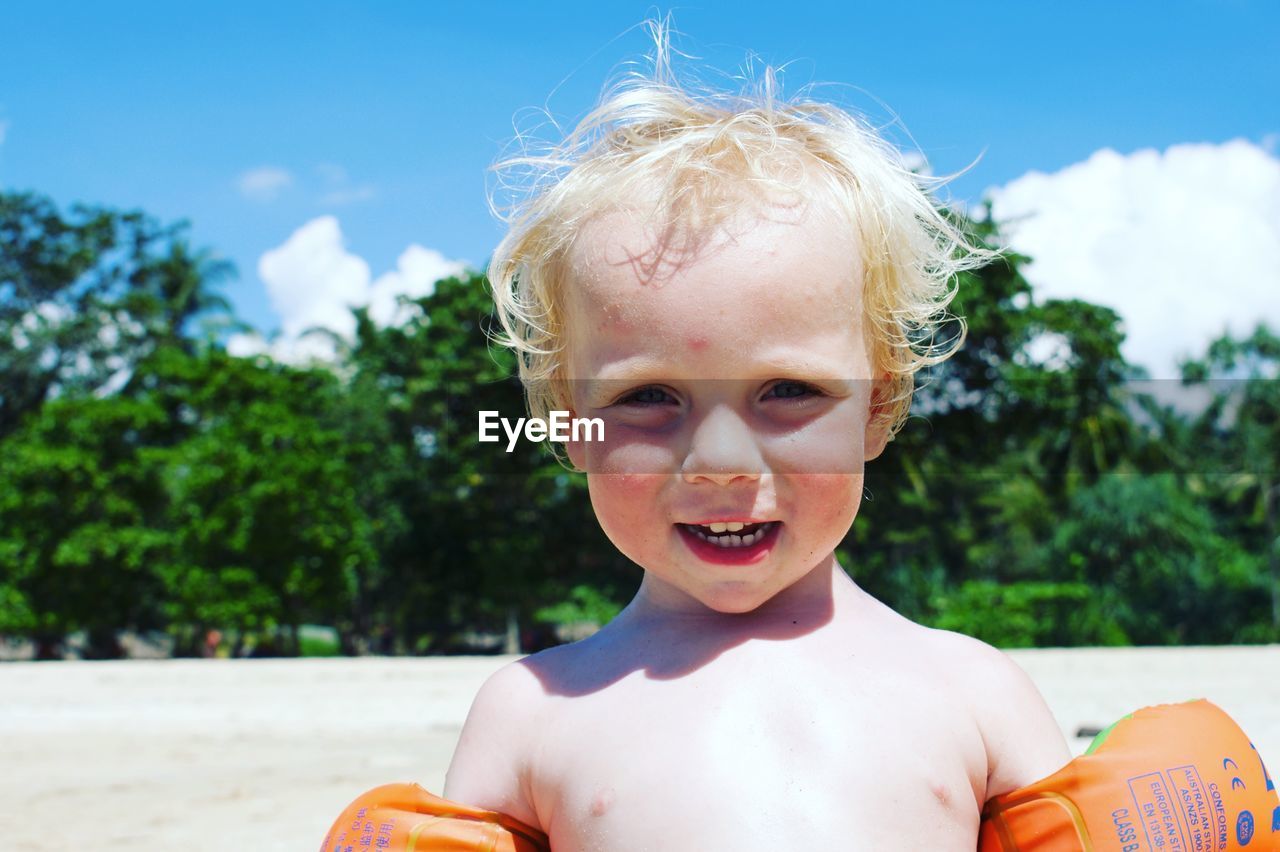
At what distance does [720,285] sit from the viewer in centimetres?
155

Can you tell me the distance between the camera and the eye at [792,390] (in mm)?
1596

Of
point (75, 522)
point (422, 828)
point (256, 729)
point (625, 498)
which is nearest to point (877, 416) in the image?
point (625, 498)

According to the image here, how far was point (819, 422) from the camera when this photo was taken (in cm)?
160

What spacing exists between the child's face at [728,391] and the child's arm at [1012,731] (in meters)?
0.32

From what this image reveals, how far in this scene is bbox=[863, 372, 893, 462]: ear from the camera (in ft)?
5.94

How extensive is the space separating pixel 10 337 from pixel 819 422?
103 ft

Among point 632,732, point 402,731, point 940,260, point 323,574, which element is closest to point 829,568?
point 632,732

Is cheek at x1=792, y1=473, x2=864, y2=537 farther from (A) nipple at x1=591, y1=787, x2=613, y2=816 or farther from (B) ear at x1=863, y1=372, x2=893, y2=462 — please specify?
(A) nipple at x1=591, y1=787, x2=613, y2=816

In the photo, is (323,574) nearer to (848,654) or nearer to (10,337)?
(10,337)

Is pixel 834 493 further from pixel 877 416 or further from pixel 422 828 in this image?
pixel 422 828

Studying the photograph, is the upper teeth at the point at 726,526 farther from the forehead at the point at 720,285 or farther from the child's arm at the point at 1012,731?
the child's arm at the point at 1012,731

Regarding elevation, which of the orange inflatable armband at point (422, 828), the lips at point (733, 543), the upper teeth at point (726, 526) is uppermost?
the upper teeth at point (726, 526)

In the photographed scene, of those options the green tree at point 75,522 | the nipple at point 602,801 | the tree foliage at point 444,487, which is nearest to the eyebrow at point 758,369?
the nipple at point 602,801

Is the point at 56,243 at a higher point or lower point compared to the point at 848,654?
higher
